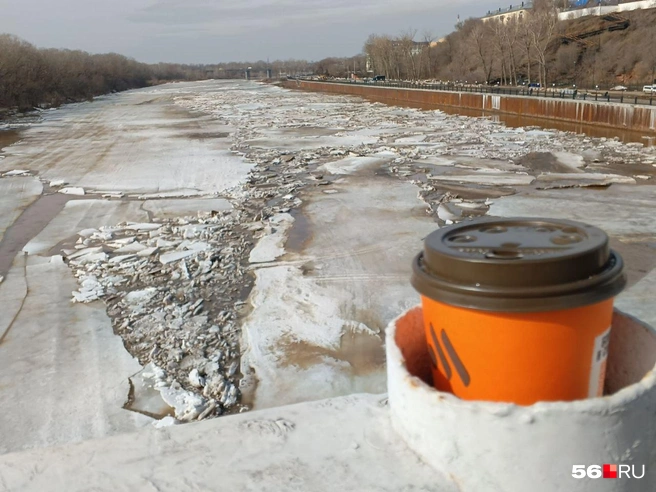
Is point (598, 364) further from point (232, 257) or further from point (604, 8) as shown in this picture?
point (604, 8)

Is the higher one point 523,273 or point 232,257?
point 523,273

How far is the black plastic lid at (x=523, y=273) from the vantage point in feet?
6.56

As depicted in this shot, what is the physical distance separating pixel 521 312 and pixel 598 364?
49 centimetres

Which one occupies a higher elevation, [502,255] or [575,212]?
[502,255]

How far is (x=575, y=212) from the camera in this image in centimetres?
1195

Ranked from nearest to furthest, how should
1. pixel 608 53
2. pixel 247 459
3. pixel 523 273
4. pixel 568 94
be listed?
pixel 523 273 → pixel 247 459 → pixel 568 94 → pixel 608 53

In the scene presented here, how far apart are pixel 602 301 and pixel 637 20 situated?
8424cm

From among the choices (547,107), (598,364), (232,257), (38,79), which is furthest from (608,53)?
(598,364)

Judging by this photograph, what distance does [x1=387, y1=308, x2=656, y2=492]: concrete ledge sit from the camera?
2061 millimetres

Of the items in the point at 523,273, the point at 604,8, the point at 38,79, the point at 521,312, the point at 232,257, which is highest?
the point at 604,8

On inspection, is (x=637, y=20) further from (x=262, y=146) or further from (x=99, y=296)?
(x=99, y=296)

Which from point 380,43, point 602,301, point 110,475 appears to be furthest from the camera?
point 380,43

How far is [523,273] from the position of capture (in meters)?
2.01

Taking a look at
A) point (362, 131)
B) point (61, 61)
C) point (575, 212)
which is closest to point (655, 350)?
point (575, 212)
